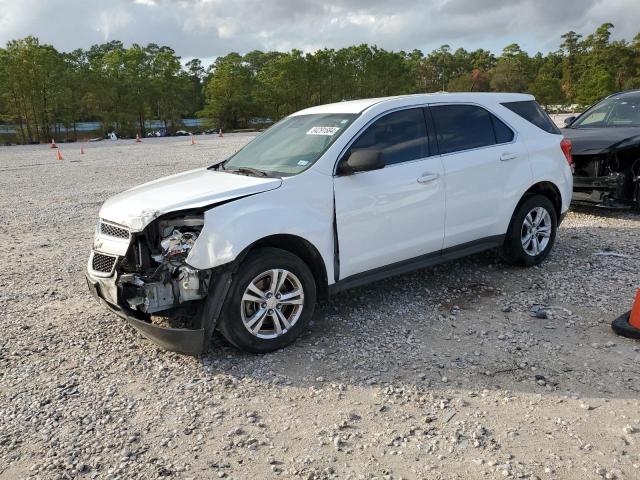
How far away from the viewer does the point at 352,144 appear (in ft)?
15.8

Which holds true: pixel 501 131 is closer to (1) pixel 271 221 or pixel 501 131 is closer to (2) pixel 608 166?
(1) pixel 271 221

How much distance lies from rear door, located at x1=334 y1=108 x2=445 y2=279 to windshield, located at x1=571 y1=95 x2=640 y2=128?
5.57 metres

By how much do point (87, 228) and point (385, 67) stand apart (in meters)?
77.6

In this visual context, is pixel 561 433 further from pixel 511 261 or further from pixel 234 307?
pixel 511 261

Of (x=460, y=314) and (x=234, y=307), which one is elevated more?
(x=234, y=307)

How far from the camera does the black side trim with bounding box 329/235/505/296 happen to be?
475 centimetres

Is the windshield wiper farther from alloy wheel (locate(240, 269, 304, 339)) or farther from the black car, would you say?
the black car

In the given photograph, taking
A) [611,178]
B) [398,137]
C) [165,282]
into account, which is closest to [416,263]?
[398,137]

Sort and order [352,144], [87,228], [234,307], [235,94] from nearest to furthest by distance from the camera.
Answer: [234,307] → [352,144] → [87,228] → [235,94]

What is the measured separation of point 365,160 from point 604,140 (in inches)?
219

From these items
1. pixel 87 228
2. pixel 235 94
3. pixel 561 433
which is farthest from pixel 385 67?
pixel 561 433

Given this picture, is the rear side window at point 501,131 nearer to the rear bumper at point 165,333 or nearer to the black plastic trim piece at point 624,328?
the black plastic trim piece at point 624,328

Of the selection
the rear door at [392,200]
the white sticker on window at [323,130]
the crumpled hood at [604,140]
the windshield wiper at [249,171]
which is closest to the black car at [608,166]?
the crumpled hood at [604,140]

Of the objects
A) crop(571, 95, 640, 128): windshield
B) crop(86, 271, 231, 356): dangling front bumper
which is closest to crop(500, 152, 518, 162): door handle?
crop(86, 271, 231, 356): dangling front bumper
